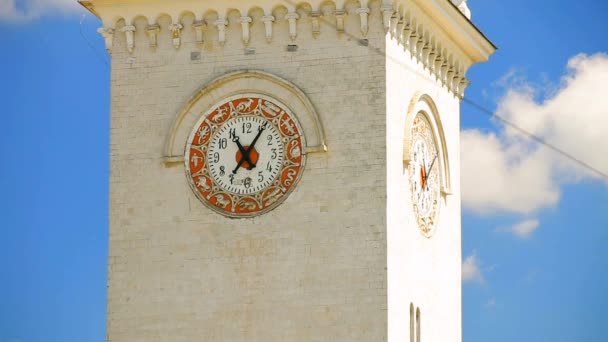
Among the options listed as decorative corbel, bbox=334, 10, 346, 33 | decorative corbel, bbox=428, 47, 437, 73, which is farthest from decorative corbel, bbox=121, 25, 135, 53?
decorative corbel, bbox=428, 47, 437, 73

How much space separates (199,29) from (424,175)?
4.81 metres

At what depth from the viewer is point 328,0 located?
43.4 m

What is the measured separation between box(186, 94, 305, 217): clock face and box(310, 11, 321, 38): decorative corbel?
1349 millimetres

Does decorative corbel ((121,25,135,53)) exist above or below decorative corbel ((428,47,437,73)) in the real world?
above

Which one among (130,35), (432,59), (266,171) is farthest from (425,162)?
(130,35)

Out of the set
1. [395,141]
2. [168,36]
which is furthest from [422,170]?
[168,36]

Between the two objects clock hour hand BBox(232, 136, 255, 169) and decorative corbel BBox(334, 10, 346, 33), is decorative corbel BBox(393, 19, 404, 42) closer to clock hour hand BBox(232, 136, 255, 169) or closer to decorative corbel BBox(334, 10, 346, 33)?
decorative corbel BBox(334, 10, 346, 33)

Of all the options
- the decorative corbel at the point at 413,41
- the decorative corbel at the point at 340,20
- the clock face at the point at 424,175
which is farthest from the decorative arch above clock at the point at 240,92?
the decorative corbel at the point at 413,41

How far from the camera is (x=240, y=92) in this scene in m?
43.8

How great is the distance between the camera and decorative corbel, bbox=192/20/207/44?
44.0m

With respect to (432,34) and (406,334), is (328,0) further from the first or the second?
(406,334)

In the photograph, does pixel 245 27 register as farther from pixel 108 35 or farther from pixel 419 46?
pixel 419 46

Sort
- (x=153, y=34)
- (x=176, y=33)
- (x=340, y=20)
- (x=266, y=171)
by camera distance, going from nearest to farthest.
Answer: (x=340, y=20)
(x=266, y=171)
(x=176, y=33)
(x=153, y=34)

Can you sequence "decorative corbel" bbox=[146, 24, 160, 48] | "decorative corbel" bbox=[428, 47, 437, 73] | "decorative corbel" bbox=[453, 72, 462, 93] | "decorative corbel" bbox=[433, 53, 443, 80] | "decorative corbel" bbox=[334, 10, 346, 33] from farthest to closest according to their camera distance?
"decorative corbel" bbox=[453, 72, 462, 93] < "decorative corbel" bbox=[433, 53, 443, 80] < "decorative corbel" bbox=[428, 47, 437, 73] < "decorative corbel" bbox=[146, 24, 160, 48] < "decorative corbel" bbox=[334, 10, 346, 33]
